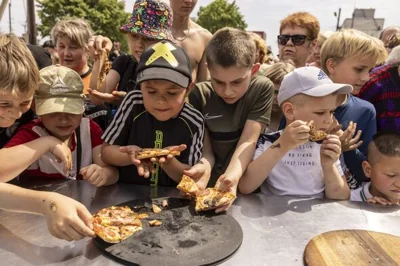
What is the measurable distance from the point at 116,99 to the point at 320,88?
4.54 feet

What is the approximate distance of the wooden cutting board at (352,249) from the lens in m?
1.15

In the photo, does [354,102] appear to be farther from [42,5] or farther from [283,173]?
[42,5]

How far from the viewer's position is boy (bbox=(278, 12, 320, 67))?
296 cm

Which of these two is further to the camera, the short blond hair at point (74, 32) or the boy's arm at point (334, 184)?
the short blond hair at point (74, 32)

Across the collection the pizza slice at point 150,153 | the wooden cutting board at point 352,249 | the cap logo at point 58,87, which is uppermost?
the cap logo at point 58,87

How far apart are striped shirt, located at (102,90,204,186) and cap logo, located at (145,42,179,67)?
0.85 feet

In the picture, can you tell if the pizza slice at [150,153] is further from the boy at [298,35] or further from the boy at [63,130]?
the boy at [298,35]

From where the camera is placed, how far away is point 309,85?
1.66m

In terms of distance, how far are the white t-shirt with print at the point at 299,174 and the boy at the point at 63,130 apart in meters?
0.87

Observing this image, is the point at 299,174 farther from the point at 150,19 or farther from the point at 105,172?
the point at 150,19

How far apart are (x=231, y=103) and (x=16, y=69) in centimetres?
110

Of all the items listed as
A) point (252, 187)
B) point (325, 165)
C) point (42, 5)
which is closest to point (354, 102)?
point (325, 165)

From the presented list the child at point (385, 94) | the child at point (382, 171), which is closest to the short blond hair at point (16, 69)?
the child at point (382, 171)

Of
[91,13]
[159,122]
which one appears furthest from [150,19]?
[91,13]
